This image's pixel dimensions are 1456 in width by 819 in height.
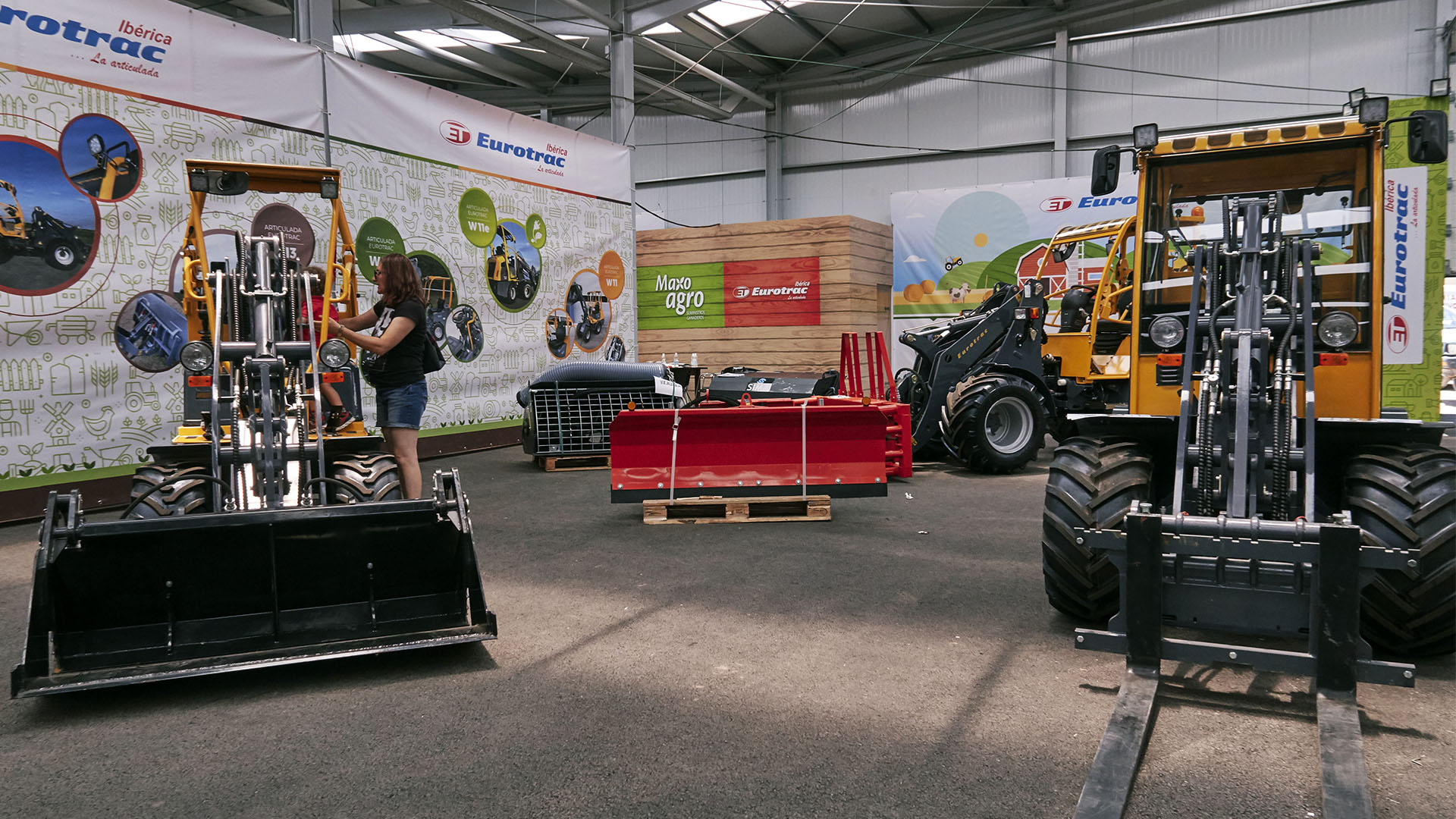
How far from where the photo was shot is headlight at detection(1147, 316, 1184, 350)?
4.10 metres

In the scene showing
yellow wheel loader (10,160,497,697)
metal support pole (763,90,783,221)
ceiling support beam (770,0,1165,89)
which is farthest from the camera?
metal support pole (763,90,783,221)

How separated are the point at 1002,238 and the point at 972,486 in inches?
351

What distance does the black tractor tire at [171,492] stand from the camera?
4.30 meters

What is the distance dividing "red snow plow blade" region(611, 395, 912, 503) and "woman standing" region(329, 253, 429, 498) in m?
1.66

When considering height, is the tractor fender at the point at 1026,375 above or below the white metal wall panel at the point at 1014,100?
below

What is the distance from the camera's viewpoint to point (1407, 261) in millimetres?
10594

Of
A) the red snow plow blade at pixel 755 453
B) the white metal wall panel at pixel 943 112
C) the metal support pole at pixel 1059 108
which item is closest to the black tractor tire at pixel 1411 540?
the red snow plow blade at pixel 755 453

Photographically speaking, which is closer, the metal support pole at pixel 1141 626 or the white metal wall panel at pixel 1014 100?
the metal support pole at pixel 1141 626

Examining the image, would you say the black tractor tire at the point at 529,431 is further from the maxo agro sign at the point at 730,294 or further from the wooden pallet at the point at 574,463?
the maxo agro sign at the point at 730,294

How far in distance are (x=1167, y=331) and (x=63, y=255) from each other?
8205mm

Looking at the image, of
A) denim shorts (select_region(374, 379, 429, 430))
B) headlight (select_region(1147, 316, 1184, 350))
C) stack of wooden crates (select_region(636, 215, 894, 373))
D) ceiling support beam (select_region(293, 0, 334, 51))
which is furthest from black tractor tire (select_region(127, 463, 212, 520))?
stack of wooden crates (select_region(636, 215, 894, 373))

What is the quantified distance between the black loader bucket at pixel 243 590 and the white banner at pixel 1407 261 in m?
11.0

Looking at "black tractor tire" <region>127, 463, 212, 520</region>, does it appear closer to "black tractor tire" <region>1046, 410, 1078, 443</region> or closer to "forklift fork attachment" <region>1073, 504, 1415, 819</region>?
"forklift fork attachment" <region>1073, 504, 1415, 819</region>

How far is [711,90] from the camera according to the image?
20.4 metres
